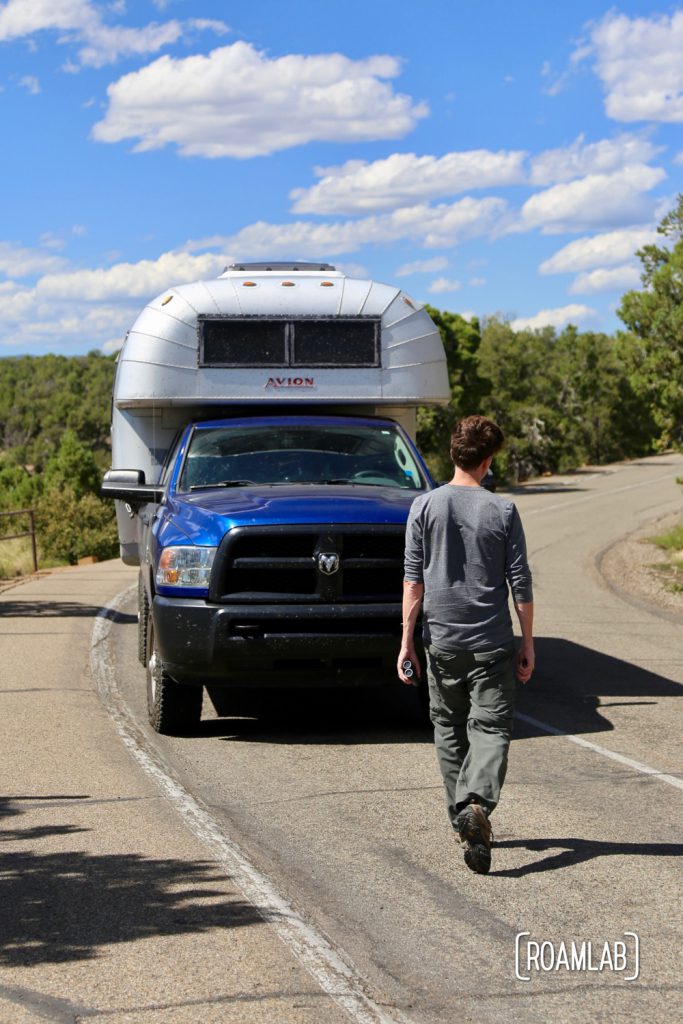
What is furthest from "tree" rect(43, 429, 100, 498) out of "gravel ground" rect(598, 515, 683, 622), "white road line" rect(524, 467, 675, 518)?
"gravel ground" rect(598, 515, 683, 622)

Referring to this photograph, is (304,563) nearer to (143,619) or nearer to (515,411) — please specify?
(143,619)

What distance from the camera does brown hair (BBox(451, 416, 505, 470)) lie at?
596cm

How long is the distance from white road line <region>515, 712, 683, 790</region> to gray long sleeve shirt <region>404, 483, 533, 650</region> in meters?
2.07

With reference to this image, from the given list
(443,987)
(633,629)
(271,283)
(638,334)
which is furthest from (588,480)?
(443,987)

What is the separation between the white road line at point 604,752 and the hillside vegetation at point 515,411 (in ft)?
54.8

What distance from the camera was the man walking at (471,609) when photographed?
19.2 ft

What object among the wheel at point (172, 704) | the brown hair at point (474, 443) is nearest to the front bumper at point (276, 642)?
the wheel at point (172, 704)

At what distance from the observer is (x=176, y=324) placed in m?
11.0

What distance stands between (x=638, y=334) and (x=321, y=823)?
21.1 metres

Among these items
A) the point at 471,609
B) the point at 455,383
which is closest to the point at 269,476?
the point at 471,609

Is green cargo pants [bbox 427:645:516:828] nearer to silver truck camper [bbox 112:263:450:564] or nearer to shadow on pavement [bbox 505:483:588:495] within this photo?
silver truck camper [bbox 112:263:450:564]

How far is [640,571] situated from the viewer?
2100cm

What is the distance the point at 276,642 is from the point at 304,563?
1.73 feet

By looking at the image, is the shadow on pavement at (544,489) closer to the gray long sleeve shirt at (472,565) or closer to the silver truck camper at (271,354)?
the silver truck camper at (271,354)
